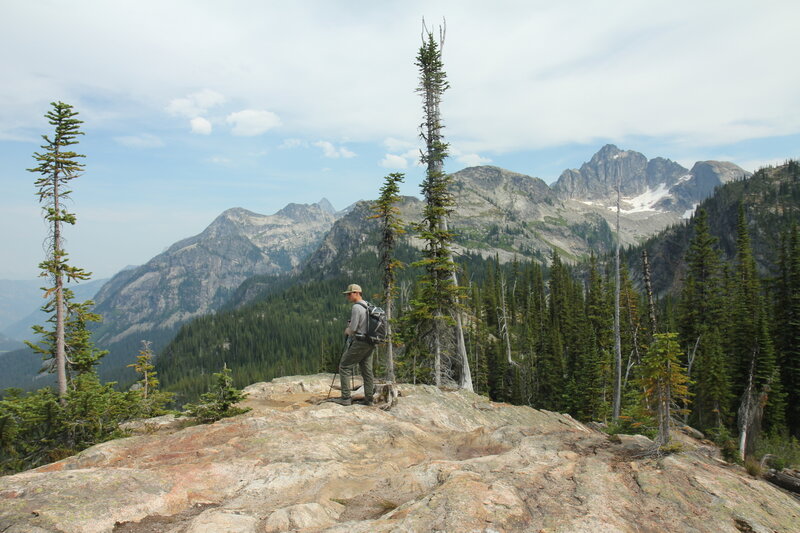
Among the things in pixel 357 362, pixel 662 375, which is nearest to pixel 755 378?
pixel 662 375

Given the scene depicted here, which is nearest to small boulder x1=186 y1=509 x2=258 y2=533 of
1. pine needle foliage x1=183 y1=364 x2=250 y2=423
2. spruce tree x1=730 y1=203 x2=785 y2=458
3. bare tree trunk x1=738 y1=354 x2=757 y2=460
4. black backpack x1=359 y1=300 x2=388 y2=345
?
black backpack x1=359 y1=300 x2=388 y2=345

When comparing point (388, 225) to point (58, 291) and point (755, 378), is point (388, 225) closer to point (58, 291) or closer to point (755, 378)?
point (58, 291)

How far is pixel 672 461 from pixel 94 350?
2576 cm

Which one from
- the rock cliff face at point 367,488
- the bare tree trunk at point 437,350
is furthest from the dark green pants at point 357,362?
the bare tree trunk at point 437,350

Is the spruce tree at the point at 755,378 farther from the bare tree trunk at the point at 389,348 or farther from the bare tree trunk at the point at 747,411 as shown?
the bare tree trunk at the point at 389,348

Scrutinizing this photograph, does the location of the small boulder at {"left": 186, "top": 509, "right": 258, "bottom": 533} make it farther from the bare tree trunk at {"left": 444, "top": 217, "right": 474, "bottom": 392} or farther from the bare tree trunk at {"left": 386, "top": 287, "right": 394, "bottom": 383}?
the bare tree trunk at {"left": 444, "top": 217, "right": 474, "bottom": 392}

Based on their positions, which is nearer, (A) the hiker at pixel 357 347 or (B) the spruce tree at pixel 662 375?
(B) the spruce tree at pixel 662 375

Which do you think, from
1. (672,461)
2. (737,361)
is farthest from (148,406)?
(737,361)

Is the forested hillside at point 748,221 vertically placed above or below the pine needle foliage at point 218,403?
above

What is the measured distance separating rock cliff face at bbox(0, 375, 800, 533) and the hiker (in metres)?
1.96

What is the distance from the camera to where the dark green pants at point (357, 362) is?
1118cm

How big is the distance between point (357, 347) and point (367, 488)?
14.7ft

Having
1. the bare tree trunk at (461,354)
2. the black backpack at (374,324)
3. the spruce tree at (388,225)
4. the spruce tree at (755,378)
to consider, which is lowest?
the spruce tree at (755,378)

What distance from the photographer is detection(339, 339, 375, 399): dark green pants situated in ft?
36.7
